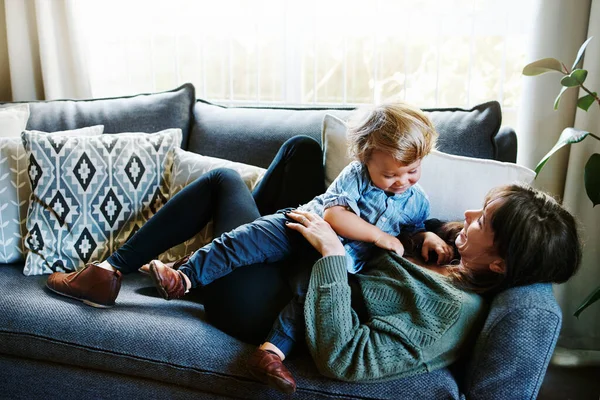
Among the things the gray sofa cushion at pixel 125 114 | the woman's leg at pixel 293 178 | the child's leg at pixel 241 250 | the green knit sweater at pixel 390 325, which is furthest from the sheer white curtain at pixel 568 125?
the gray sofa cushion at pixel 125 114

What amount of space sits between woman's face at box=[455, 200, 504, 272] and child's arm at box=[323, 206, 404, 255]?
182 millimetres

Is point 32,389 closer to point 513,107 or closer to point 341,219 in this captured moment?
point 341,219

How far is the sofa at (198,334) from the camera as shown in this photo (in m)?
1.31

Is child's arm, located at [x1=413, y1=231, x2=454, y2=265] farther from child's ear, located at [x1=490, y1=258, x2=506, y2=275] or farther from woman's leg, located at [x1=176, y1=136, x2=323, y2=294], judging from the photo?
woman's leg, located at [x1=176, y1=136, x2=323, y2=294]

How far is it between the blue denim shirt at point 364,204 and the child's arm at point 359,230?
36 mm

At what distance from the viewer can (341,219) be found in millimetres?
1611

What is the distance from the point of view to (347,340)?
1.38 meters

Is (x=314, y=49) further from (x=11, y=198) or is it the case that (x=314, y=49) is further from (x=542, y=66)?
(x=11, y=198)

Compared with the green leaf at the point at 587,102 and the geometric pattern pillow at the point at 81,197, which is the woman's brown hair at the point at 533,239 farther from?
the geometric pattern pillow at the point at 81,197

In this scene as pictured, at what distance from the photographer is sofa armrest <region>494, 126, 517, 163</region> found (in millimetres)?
1886

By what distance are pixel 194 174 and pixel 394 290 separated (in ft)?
2.80

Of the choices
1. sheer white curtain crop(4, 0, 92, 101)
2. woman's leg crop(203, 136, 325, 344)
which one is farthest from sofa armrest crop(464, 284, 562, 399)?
sheer white curtain crop(4, 0, 92, 101)

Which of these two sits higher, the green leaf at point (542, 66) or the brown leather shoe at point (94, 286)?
the green leaf at point (542, 66)

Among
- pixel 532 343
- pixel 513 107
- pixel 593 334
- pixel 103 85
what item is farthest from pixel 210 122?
pixel 593 334
